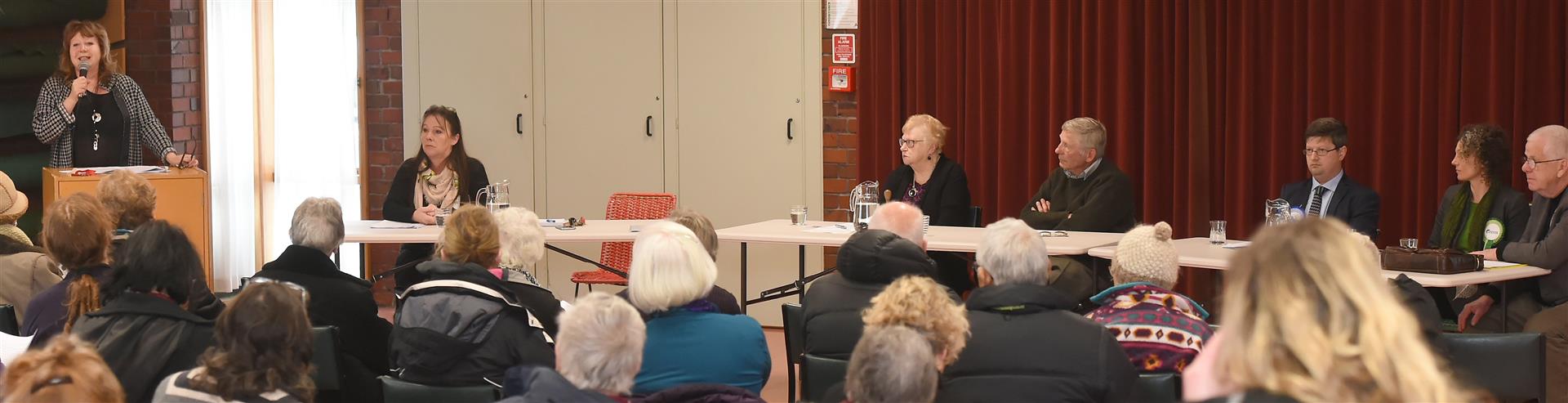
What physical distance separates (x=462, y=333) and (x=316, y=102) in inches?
197

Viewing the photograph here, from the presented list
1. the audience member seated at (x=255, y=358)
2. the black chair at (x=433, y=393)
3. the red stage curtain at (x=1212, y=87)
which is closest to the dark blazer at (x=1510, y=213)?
the red stage curtain at (x=1212, y=87)

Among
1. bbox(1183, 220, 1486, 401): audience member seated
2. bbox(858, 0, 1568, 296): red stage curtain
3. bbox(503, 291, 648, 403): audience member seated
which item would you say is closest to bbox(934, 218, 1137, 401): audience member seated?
bbox(503, 291, 648, 403): audience member seated

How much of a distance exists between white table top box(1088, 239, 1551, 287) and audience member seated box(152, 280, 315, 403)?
221cm

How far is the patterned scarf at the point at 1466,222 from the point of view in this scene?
15.8 ft

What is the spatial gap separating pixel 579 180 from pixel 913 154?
2137mm

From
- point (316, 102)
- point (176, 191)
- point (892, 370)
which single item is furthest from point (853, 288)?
point (316, 102)

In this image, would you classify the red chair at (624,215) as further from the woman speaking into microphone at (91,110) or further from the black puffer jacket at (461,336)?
Result: the black puffer jacket at (461,336)

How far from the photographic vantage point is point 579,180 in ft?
24.2

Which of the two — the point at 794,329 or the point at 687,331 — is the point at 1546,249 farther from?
the point at 687,331

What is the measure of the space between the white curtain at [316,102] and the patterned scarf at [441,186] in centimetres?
198

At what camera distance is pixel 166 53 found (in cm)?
770

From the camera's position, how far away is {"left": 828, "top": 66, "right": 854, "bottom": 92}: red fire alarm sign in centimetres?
697

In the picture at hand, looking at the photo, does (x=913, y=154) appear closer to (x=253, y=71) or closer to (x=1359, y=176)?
(x=1359, y=176)

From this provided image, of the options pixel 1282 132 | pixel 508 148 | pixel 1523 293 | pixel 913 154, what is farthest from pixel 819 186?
pixel 1523 293
